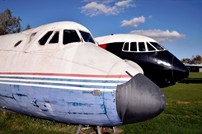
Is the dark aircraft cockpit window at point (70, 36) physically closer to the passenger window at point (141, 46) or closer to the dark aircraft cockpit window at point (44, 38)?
the dark aircraft cockpit window at point (44, 38)

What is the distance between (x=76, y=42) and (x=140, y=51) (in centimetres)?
1082

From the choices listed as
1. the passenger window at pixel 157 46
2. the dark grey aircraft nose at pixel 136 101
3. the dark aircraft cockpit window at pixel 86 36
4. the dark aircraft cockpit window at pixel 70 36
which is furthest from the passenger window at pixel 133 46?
the dark grey aircraft nose at pixel 136 101

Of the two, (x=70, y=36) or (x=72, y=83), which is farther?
(x=70, y=36)

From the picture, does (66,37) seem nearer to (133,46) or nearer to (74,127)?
(74,127)

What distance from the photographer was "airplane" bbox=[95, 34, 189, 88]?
1545 centimetres

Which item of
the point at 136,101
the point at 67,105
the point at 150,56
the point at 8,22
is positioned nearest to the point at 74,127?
the point at 67,105

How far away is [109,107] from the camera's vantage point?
484 cm

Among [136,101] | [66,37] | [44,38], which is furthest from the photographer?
[44,38]

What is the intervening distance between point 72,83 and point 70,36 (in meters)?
1.73

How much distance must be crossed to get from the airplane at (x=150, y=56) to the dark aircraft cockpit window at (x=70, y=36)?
9.76 meters

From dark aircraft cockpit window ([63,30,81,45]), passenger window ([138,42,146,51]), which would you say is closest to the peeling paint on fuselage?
dark aircraft cockpit window ([63,30,81,45])

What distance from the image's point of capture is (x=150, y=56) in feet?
53.3

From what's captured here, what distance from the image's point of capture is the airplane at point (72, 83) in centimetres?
483

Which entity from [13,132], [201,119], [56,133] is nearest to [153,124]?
[201,119]
